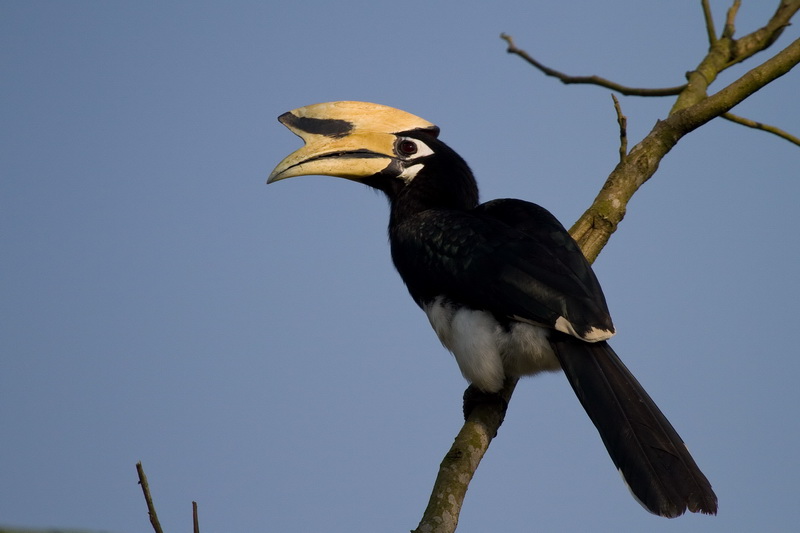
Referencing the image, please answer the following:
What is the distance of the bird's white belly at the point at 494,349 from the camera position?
155 inches

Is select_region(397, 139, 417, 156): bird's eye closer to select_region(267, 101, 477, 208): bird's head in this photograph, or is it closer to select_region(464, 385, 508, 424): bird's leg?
select_region(267, 101, 477, 208): bird's head

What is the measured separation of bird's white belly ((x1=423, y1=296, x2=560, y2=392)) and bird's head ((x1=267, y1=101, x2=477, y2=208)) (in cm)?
115

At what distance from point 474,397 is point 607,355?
2.11 ft

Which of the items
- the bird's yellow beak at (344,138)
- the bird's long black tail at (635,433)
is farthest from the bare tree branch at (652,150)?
the bird's yellow beak at (344,138)

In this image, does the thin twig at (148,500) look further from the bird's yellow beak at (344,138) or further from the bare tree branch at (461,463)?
the bird's yellow beak at (344,138)

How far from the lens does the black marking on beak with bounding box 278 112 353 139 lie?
514 cm

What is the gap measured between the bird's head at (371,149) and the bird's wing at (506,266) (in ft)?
1.41

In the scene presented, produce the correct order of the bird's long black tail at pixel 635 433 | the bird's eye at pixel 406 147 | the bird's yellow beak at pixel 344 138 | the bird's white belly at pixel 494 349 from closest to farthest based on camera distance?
the bird's long black tail at pixel 635 433, the bird's white belly at pixel 494 349, the bird's yellow beak at pixel 344 138, the bird's eye at pixel 406 147

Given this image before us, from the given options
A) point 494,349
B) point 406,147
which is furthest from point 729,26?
point 494,349

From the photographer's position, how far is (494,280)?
4.05 metres

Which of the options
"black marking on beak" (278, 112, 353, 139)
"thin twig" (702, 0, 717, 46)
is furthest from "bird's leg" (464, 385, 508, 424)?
"thin twig" (702, 0, 717, 46)

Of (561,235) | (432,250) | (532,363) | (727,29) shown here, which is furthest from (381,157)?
(727,29)

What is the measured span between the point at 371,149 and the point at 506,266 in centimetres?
145

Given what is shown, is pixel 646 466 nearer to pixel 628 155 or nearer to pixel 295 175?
pixel 628 155
